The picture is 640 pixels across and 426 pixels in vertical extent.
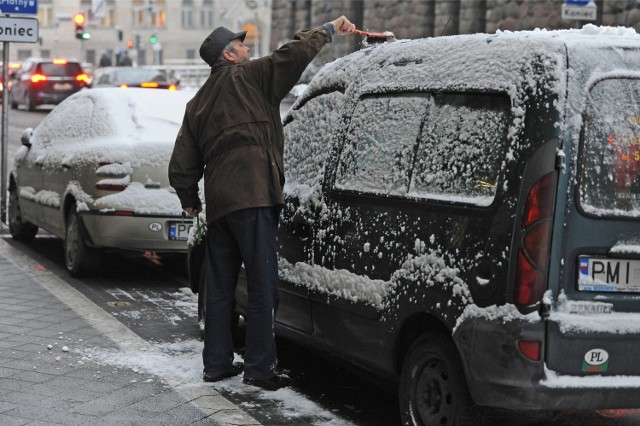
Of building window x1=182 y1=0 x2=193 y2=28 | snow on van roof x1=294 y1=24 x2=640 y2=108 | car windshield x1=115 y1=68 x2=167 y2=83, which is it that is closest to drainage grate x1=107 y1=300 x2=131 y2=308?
snow on van roof x1=294 y1=24 x2=640 y2=108

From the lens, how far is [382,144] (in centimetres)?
567

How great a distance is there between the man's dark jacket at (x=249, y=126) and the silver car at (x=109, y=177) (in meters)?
3.32

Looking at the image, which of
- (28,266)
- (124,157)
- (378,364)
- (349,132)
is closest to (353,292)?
(378,364)

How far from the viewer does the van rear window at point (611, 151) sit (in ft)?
15.6

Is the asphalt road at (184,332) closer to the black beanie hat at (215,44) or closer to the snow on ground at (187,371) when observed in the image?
the snow on ground at (187,371)

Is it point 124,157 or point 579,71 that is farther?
point 124,157

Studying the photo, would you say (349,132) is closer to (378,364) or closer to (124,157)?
(378,364)

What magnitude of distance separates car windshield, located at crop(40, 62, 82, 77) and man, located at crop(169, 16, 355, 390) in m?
32.4

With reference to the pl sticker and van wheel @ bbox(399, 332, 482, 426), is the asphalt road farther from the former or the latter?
the pl sticker

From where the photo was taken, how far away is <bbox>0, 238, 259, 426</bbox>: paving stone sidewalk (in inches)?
225

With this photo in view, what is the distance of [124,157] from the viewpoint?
9.62 m

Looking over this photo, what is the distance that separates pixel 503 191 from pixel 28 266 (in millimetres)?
6509

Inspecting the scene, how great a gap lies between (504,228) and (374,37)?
6.37 feet

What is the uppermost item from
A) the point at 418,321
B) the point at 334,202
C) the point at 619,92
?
the point at 619,92
